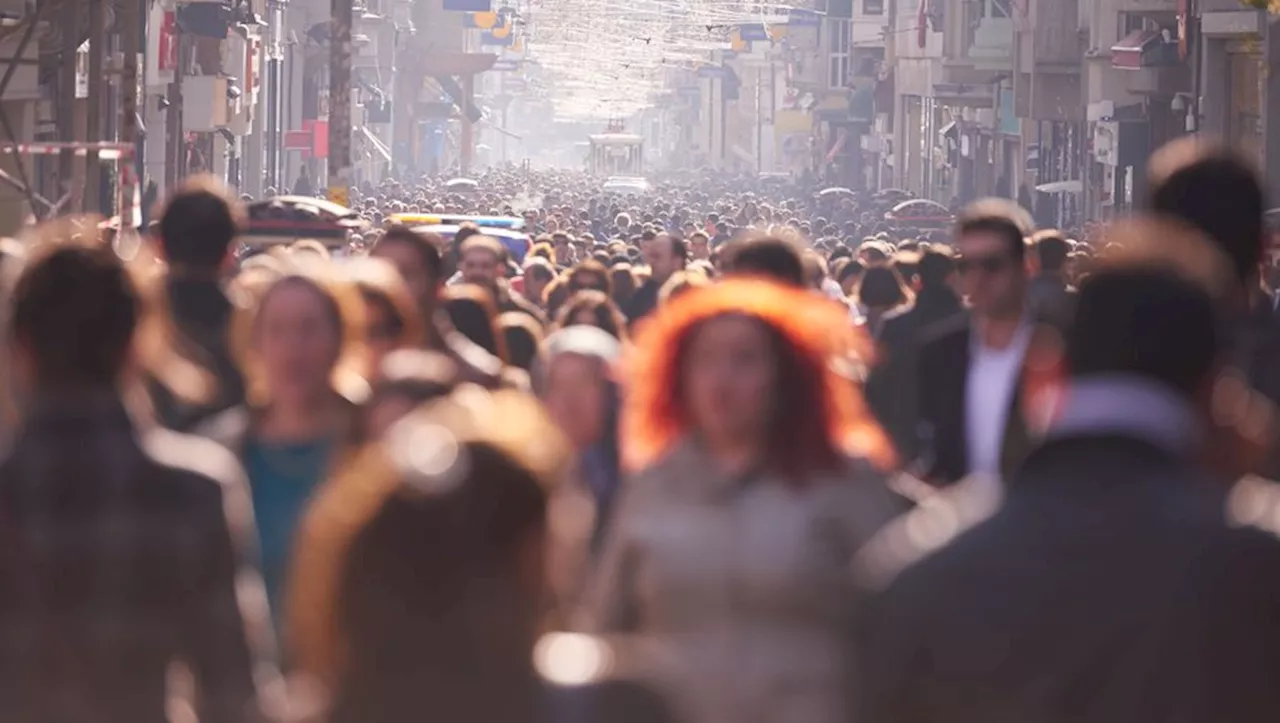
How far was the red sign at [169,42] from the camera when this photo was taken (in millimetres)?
46562

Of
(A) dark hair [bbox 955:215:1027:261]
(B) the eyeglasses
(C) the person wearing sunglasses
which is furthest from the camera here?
(A) dark hair [bbox 955:215:1027:261]

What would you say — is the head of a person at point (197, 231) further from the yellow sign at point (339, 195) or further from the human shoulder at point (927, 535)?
the yellow sign at point (339, 195)

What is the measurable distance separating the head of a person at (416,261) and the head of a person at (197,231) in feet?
2.97

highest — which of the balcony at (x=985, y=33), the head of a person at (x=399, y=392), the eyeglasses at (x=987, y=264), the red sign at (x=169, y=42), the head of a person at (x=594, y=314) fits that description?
the balcony at (x=985, y=33)

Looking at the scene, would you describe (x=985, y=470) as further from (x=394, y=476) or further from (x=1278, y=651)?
(x=394, y=476)

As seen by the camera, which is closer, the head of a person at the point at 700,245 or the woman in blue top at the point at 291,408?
the woman in blue top at the point at 291,408

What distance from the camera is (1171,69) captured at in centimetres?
5188

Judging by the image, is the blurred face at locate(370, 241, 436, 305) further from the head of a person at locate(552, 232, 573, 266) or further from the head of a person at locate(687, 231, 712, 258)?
the head of a person at locate(552, 232, 573, 266)

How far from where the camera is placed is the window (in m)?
123

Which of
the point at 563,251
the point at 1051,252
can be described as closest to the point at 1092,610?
the point at 1051,252

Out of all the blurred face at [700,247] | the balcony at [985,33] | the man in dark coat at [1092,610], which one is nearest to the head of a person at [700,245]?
the blurred face at [700,247]

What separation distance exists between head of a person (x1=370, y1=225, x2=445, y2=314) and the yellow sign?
74.4ft

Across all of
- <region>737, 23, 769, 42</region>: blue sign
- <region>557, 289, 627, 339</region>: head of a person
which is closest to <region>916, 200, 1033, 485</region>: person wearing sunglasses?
<region>557, 289, 627, 339</region>: head of a person

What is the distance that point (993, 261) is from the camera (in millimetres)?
8758
